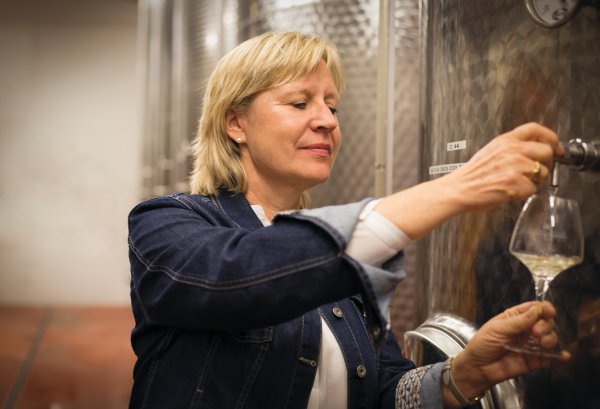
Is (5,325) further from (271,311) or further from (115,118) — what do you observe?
(271,311)

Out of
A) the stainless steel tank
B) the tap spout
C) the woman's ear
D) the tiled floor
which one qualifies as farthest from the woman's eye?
the tiled floor

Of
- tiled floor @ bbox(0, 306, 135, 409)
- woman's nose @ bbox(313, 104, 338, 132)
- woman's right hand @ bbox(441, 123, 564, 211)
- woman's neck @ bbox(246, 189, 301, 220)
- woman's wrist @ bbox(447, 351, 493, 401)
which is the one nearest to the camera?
woman's right hand @ bbox(441, 123, 564, 211)

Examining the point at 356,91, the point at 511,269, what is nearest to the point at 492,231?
the point at 511,269

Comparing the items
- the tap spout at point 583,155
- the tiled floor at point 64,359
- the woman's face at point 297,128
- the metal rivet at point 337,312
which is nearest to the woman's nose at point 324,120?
the woman's face at point 297,128

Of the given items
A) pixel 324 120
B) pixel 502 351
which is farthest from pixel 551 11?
pixel 502 351

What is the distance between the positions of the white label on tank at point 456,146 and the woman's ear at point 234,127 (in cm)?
47

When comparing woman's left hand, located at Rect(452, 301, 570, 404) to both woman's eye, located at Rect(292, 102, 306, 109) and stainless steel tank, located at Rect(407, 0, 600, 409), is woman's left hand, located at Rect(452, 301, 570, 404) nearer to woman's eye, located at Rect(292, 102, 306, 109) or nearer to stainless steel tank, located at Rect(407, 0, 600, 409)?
stainless steel tank, located at Rect(407, 0, 600, 409)

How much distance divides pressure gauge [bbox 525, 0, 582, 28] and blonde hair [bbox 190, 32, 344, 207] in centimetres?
45

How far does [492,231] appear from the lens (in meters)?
1.20

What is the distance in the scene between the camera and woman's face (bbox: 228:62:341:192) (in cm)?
131

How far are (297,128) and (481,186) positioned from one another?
0.53m

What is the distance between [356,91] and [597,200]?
1.55 m

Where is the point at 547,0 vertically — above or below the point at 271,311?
above

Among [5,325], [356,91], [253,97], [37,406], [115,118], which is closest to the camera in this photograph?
[253,97]
